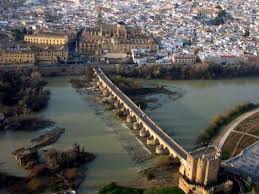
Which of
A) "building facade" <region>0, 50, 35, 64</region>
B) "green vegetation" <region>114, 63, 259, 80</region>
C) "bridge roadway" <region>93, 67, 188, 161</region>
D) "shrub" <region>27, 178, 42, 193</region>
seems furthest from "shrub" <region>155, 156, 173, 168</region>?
"building facade" <region>0, 50, 35, 64</region>

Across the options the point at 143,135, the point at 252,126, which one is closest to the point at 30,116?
the point at 143,135

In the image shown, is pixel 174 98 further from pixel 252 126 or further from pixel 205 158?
pixel 205 158

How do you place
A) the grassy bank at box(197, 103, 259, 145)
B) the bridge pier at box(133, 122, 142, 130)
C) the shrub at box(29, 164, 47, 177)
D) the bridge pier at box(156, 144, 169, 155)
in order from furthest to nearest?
the bridge pier at box(133, 122, 142, 130)
the grassy bank at box(197, 103, 259, 145)
the bridge pier at box(156, 144, 169, 155)
the shrub at box(29, 164, 47, 177)

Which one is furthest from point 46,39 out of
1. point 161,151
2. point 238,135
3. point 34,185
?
point 34,185

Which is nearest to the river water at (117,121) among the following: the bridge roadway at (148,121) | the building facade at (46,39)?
the bridge roadway at (148,121)

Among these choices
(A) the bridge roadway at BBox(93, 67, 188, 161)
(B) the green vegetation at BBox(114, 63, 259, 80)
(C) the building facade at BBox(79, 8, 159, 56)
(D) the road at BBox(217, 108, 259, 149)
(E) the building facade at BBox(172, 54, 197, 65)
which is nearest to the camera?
(A) the bridge roadway at BBox(93, 67, 188, 161)

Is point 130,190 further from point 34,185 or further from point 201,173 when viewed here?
point 34,185

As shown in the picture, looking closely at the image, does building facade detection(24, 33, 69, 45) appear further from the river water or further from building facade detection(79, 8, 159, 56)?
the river water

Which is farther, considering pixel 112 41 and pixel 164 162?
pixel 112 41

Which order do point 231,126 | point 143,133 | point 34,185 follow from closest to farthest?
point 34,185
point 143,133
point 231,126
